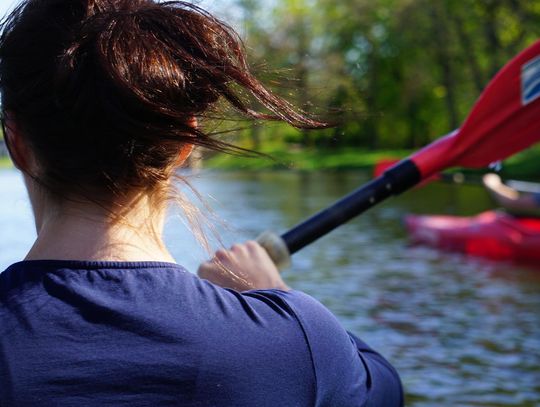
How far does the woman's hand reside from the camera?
149cm

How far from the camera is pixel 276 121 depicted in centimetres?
124

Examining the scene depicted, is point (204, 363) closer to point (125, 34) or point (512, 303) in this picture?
point (125, 34)

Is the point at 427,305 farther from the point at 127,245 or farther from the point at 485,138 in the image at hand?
the point at 127,245

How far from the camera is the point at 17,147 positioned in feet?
3.92

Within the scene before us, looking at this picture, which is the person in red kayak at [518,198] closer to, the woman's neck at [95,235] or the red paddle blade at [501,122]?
the red paddle blade at [501,122]

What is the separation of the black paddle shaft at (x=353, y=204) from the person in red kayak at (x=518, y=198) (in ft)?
34.6

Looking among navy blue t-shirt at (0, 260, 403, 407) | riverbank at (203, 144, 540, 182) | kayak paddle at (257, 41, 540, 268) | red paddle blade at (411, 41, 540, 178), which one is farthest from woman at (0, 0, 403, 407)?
riverbank at (203, 144, 540, 182)

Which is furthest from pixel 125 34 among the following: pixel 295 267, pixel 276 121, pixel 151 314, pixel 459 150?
pixel 295 267

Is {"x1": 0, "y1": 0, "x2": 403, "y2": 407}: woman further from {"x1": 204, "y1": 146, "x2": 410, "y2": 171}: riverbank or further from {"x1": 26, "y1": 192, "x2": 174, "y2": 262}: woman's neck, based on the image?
{"x1": 204, "y1": 146, "x2": 410, "y2": 171}: riverbank

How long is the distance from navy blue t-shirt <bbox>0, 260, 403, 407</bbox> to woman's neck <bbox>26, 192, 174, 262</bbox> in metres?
0.03

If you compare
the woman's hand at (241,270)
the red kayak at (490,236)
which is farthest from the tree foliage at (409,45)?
the woman's hand at (241,270)

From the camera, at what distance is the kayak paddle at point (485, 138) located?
247cm

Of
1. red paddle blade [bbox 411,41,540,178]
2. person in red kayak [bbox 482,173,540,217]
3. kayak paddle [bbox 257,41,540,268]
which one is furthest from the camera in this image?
person in red kayak [bbox 482,173,540,217]

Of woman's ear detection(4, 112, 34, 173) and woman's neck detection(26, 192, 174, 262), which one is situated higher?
woman's ear detection(4, 112, 34, 173)
